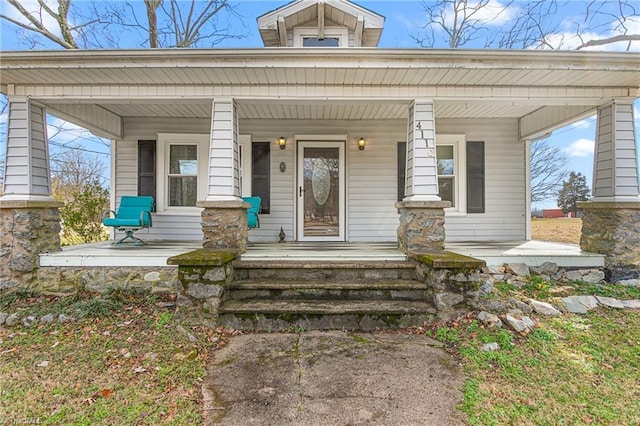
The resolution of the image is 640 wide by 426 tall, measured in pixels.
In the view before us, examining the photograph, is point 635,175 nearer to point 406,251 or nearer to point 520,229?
point 520,229

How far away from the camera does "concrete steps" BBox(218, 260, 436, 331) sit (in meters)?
3.30

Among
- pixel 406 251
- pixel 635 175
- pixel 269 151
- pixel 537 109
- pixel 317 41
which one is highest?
pixel 317 41

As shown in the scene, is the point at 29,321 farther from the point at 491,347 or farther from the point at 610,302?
the point at 610,302

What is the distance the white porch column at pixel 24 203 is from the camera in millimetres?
4102

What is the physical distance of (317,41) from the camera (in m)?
6.24

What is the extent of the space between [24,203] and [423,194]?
4.92 metres

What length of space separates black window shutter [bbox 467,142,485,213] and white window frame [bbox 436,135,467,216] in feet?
0.26

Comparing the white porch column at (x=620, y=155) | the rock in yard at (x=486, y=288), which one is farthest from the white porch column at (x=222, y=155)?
the white porch column at (x=620, y=155)

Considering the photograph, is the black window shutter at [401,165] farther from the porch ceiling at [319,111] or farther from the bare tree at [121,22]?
the bare tree at [121,22]

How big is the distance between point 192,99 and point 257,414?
3760 mm


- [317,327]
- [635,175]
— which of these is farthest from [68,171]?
[635,175]

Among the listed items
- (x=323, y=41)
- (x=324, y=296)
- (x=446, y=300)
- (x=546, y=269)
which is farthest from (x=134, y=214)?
(x=546, y=269)

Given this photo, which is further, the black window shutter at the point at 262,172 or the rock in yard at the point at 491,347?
the black window shutter at the point at 262,172

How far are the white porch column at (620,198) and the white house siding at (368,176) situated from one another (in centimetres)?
182
